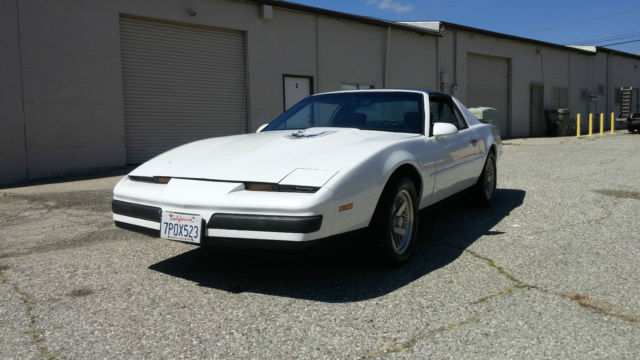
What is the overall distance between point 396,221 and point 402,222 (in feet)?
0.30

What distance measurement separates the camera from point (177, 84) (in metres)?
12.0

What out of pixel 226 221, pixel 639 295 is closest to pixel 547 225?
pixel 639 295

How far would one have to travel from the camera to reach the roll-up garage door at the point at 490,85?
20609mm

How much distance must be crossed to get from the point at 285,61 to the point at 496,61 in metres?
11.6

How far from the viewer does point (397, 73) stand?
1728cm

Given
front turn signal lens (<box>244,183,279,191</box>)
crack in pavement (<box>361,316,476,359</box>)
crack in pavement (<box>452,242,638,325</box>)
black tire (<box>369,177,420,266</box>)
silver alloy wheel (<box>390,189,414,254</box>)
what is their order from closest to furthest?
crack in pavement (<box>361,316,476,359</box>) < crack in pavement (<box>452,242,638,325</box>) < front turn signal lens (<box>244,183,279,191</box>) < black tire (<box>369,177,420,266</box>) < silver alloy wheel (<box>390,189,414,254</box>)

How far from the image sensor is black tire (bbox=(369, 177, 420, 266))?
3.44m

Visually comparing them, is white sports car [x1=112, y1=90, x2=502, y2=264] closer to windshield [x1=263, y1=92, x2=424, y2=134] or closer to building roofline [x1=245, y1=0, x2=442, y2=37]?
windshield [x1=263, y1=92, x2=424, y2=134]

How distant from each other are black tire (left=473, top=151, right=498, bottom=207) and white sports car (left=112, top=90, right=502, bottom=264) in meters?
1.02

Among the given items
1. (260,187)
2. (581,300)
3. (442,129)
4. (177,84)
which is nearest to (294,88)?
(177,84)

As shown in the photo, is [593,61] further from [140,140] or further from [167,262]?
[167,262]

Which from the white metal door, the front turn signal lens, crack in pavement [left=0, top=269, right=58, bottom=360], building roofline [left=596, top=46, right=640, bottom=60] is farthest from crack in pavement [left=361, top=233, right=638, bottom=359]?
building roofline [left=596, top=46, right=640, bottom=60]

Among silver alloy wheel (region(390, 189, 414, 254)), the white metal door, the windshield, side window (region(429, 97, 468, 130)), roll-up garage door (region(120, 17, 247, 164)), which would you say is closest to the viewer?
silver alloy wheel (region(390, 189, 414, 254))

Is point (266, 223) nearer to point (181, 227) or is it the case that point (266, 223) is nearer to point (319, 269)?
point (181, 227)
